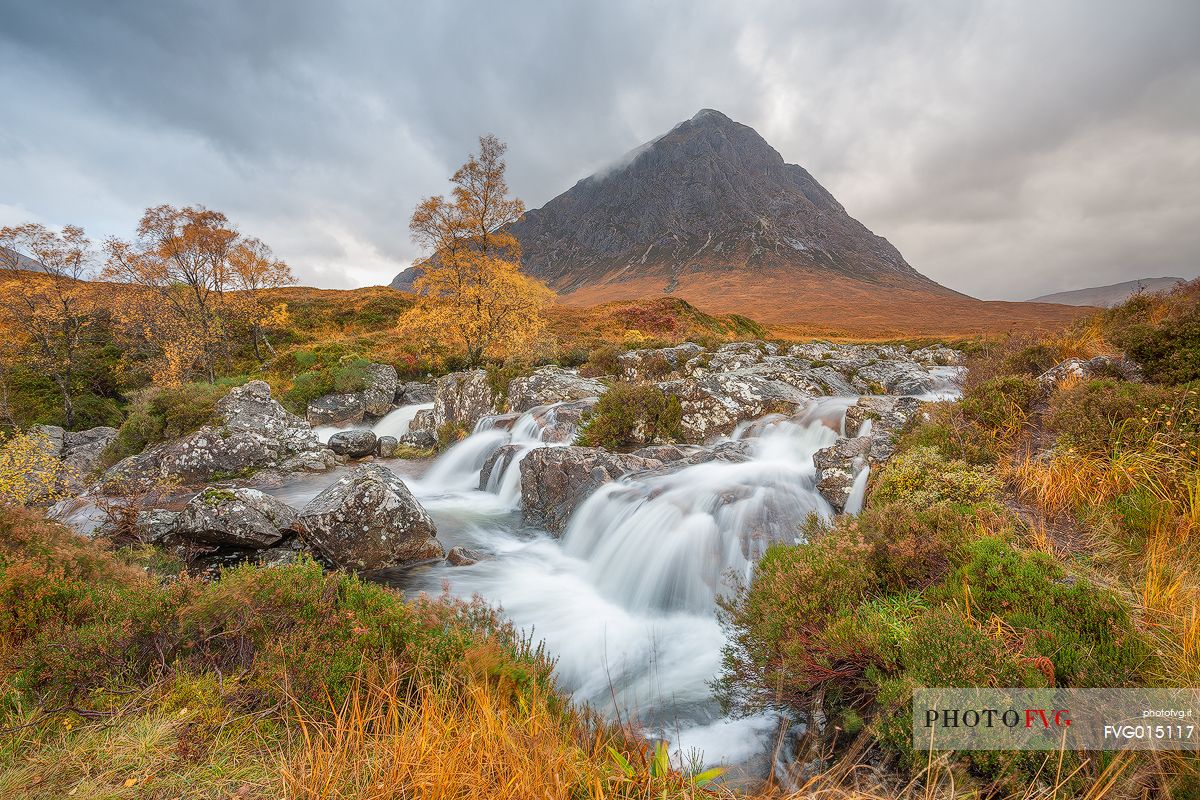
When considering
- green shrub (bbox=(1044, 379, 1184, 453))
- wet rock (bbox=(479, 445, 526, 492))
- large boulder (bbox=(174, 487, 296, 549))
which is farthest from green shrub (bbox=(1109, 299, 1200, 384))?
large boulder (bbox=(174, 487, 296, 549))

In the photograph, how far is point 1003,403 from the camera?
717cm

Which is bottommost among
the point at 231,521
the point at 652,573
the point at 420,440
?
the point at 652,573

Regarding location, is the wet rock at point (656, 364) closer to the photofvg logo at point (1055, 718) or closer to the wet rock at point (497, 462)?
the wet rock at point (497, 462)

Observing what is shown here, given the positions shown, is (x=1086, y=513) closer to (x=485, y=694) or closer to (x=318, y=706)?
(x=485, y=694)

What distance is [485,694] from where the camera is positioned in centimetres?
295

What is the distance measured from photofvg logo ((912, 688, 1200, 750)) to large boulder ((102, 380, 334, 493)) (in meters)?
13.3

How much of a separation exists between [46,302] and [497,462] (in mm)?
30201

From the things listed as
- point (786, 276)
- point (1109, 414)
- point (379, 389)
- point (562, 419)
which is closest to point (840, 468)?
point (1109, 414)

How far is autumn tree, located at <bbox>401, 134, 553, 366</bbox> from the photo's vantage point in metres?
21.2

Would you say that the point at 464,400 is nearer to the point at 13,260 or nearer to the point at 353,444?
the point at 353,444

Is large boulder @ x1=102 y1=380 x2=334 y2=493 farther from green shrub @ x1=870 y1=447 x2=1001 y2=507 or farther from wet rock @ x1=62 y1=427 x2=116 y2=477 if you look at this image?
green shrub @ x1=870 y1=447 x2=1001 y2=507

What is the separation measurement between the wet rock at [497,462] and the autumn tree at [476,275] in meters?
9.39

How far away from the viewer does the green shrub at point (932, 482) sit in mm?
5500

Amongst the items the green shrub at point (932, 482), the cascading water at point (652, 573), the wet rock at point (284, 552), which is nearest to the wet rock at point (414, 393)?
the cascading water at point (652, 573)
